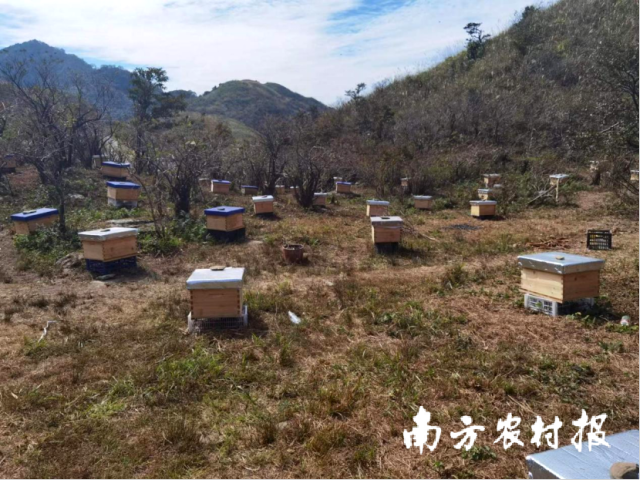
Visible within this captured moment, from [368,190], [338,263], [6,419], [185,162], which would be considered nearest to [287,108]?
[368,190]

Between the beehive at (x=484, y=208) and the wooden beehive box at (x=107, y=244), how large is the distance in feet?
33.5

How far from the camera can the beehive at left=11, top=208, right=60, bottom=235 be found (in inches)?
401

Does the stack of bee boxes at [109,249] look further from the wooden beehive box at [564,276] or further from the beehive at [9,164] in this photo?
the beehive at [9,164]

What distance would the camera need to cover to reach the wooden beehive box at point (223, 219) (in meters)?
10.3

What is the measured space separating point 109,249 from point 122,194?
6725mm

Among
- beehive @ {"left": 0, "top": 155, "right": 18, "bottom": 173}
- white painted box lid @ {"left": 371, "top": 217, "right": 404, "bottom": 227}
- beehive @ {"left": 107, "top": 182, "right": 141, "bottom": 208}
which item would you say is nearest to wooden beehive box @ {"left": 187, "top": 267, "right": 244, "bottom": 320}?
white painted box lid @ {"left": 371, "top": 217, "right": 404, "bottom": 227}

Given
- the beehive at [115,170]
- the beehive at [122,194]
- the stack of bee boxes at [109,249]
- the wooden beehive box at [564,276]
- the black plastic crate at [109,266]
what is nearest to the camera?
the wooden beehive box at [564,276]

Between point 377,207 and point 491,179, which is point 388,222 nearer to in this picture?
point 377,207

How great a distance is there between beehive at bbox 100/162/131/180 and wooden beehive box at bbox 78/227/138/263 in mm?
10438

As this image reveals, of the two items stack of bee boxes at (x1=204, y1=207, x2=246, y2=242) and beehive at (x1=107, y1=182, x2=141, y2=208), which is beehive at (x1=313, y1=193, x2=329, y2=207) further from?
beehive at (x1=107, y1=182, x2=141, y2=208)

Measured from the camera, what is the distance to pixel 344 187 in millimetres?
19438

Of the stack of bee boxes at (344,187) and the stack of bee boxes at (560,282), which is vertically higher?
the stack of bee boxes at (344,187)

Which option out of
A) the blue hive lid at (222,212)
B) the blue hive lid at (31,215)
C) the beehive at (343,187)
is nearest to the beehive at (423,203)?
the beehive at (343,187)

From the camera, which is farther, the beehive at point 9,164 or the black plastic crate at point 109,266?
the beehive at point 9,164
